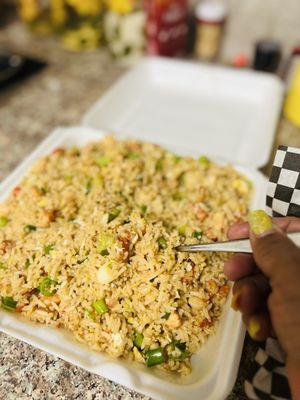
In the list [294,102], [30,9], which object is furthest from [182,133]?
[30,9]

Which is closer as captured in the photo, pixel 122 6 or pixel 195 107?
pixel 195 107

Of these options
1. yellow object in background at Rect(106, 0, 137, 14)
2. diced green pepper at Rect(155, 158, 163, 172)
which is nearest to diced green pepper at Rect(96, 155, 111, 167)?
diced green pepper at Rect(155, 158, 163, 172)

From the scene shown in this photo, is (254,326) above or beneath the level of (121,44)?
beneath

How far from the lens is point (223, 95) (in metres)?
1.99

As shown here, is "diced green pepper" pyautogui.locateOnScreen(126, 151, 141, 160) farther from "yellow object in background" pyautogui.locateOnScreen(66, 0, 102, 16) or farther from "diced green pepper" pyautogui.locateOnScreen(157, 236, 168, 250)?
"yellow object in background" pyautogui.locateOnScreen(66, 0, 102, 16)

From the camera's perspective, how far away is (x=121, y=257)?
0.94 metres

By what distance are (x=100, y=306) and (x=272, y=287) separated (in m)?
0.43

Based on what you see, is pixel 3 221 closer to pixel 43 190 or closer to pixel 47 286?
pixel 43 190

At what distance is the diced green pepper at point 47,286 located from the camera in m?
0.95

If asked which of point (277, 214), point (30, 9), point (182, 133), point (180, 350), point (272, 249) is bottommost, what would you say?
point (180, 350)

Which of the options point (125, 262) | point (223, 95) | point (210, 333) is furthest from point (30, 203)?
point (223, 95)

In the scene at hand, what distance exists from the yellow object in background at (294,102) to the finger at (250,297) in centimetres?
121

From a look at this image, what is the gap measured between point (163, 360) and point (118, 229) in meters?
0.35

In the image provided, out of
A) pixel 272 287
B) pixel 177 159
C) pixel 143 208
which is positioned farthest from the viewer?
pixel 177 159
